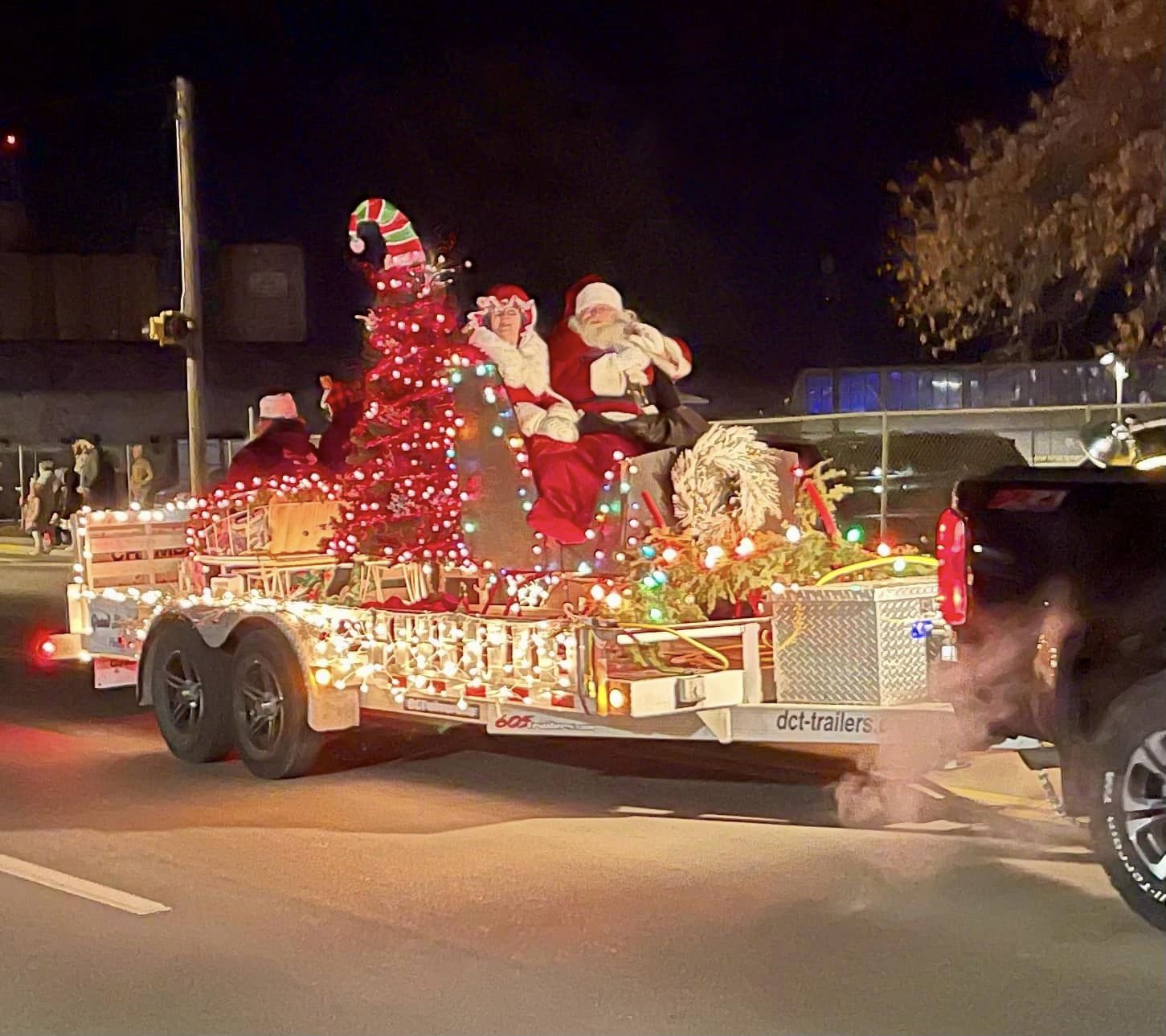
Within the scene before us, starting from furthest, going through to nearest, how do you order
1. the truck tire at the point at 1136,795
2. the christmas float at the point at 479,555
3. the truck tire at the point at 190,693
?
the truck tire at the point at 190,693
the christmas float at the point at 479,555
the truck tire at the point at 1136,795

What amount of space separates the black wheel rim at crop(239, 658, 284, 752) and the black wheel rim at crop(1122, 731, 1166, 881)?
16.0ft

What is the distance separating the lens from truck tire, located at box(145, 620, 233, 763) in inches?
390

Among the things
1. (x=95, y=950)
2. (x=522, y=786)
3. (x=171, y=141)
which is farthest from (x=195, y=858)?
(x=171, y=141)

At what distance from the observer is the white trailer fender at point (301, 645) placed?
9227 mm

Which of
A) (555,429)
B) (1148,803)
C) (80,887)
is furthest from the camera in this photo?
(555,429)

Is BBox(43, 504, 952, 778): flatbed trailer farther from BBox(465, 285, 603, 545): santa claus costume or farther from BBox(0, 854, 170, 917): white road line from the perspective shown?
BBox(0, 854, 170, 917): white road line

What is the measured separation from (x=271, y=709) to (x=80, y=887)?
238 centimetres

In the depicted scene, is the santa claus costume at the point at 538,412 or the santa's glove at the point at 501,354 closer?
the santa claus costume at the point at 538,412

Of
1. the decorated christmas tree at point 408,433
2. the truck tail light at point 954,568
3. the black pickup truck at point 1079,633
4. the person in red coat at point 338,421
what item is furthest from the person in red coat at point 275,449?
the black pickup truck at point 1079,633

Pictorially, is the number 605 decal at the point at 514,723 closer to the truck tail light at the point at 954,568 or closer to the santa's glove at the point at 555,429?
the santa's glove at the point at 555,429

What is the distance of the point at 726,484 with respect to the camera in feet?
30.6

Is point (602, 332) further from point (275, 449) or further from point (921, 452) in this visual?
point (921, 452)

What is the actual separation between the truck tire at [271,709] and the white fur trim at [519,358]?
2.00 metres

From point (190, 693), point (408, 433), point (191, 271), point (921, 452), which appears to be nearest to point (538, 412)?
point (408, 433)
